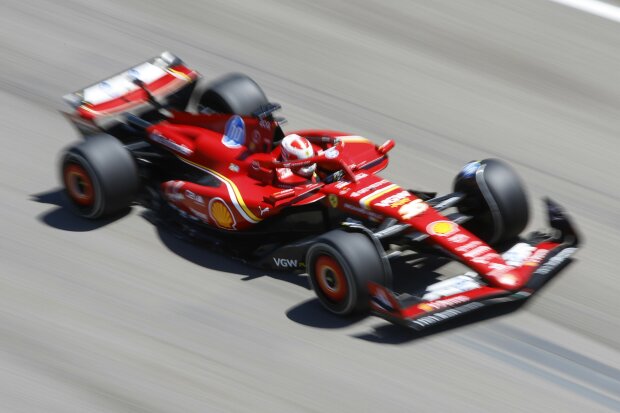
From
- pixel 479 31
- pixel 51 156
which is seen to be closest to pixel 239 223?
pixel 51 156

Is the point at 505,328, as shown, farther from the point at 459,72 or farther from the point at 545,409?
the point at 459,72

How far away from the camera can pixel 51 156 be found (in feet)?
41.7

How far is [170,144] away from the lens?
11.5 m

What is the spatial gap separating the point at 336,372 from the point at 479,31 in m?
7.59

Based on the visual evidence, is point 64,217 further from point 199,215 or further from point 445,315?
point 445,315

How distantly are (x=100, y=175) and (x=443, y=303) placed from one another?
3.45 meters

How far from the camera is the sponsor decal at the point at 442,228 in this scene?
988 centimetres

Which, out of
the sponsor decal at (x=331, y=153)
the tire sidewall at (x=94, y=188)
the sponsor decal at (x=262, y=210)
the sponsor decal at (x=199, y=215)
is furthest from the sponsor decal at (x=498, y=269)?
the tire sidewall at (x=94, y=188)

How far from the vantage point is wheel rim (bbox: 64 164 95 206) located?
11203 millimetres

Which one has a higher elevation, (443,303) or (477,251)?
(477,251)

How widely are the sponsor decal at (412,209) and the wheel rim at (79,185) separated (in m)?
2.97

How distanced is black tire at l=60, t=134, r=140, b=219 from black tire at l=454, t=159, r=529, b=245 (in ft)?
9.91

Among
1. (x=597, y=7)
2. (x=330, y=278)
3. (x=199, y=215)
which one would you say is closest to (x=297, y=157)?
(x=199, y=215)

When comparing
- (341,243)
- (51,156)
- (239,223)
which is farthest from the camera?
(51,156)
